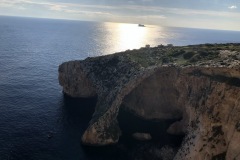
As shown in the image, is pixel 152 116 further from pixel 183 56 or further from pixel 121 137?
pixel 183 56

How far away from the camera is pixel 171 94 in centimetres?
9112

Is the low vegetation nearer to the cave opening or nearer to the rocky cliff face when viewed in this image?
the rocky cliff face

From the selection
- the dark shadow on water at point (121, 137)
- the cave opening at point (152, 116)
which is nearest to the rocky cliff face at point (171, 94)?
the cave opening at point (152, 116)

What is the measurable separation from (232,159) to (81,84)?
213 feet

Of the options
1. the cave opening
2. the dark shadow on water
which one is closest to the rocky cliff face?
the cave opening

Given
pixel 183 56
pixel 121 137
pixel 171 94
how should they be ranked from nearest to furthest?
pixel 121 137 → pixel 171 94 → pixel 183 56

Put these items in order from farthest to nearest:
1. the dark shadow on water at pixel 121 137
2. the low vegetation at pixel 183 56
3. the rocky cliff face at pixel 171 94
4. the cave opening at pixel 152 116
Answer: the low vegetation at pixel 183 56
the cave opening at pixel 152 116
the dark shadow on water at pixel 121 137
the rocky cliff face at pixel 171 94

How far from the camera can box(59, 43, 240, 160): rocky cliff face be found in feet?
217

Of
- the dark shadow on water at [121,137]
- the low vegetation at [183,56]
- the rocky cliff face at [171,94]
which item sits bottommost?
the dark shadow on water at [121,137]

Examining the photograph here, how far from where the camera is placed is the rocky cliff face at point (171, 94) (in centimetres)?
6612

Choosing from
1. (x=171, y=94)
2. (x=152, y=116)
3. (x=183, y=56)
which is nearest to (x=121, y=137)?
(x=152, y=116)

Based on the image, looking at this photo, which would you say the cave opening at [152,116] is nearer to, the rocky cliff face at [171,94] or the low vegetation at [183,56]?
the rocky cliff face at [171,94]

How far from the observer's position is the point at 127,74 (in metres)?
94.4

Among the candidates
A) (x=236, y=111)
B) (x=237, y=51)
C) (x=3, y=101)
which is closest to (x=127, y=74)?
(x=237, y=51)
